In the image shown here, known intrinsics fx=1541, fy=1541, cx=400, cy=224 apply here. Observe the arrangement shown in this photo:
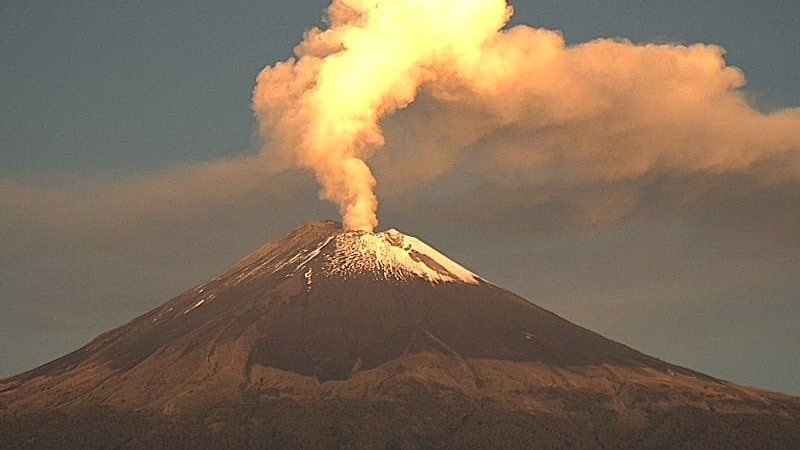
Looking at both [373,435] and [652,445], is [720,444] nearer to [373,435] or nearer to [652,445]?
[652,445]

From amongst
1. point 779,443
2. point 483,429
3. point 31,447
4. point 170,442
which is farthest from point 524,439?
point 31,447

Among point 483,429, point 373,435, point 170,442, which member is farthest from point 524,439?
point 170,442

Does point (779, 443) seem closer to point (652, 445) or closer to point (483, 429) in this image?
point (652, 445)

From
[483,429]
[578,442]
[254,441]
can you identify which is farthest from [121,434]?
[578,442]

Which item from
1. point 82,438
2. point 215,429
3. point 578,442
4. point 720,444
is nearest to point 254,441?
point 215,429

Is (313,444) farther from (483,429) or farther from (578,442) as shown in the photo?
(578,442)
